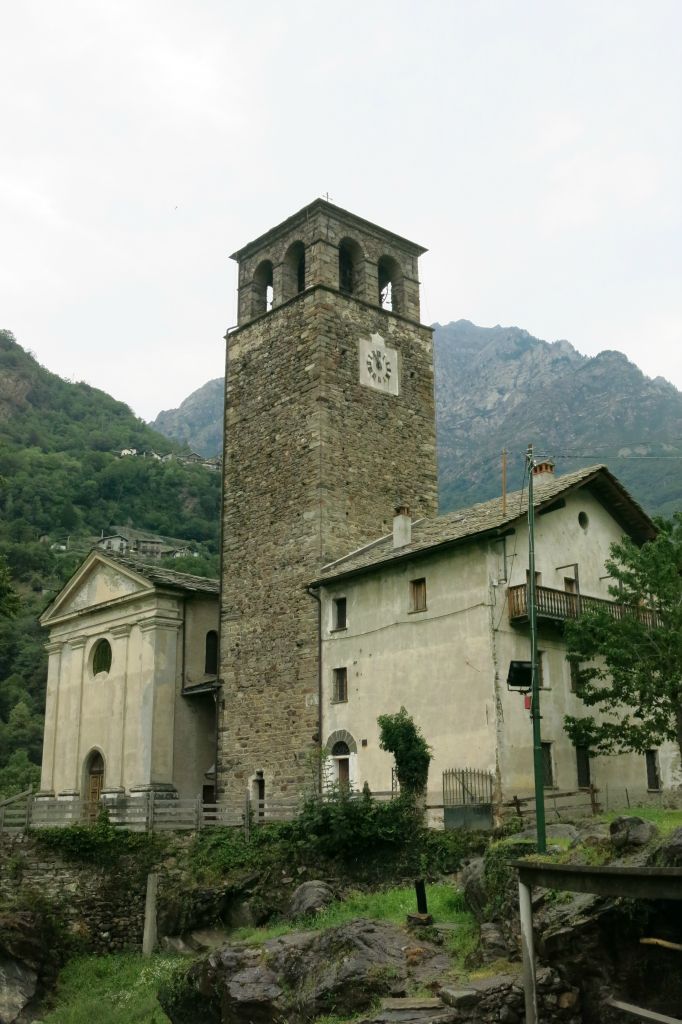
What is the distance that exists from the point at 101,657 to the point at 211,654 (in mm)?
4567

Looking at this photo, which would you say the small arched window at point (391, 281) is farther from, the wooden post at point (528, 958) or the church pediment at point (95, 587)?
the wooden post at point (528, 958)

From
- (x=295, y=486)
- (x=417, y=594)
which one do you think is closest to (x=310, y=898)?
(x=417, y=594)

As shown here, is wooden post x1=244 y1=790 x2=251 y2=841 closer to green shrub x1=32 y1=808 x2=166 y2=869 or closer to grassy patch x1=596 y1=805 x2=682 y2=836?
green shrub x1=32 y1=808 x2=166 y2=869

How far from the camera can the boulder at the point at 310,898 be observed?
23.6 metres

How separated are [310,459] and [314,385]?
2444 millimetres

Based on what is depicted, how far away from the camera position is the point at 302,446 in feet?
112

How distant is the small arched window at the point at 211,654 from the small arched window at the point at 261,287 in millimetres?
11583

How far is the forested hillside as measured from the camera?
254 ft

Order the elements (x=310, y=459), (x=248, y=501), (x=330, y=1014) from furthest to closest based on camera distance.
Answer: (x=248, y=501), (x=310, y=459), (x=330, y=1014)

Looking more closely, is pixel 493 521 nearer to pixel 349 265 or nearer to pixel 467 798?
pixel 467 798

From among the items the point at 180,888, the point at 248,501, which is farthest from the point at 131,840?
the point at 248,501

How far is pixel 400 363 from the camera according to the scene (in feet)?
121

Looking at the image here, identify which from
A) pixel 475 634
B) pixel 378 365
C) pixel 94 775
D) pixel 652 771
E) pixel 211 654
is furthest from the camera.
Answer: pixel 94 775

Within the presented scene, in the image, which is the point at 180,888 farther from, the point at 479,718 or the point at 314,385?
the point at 314,385
